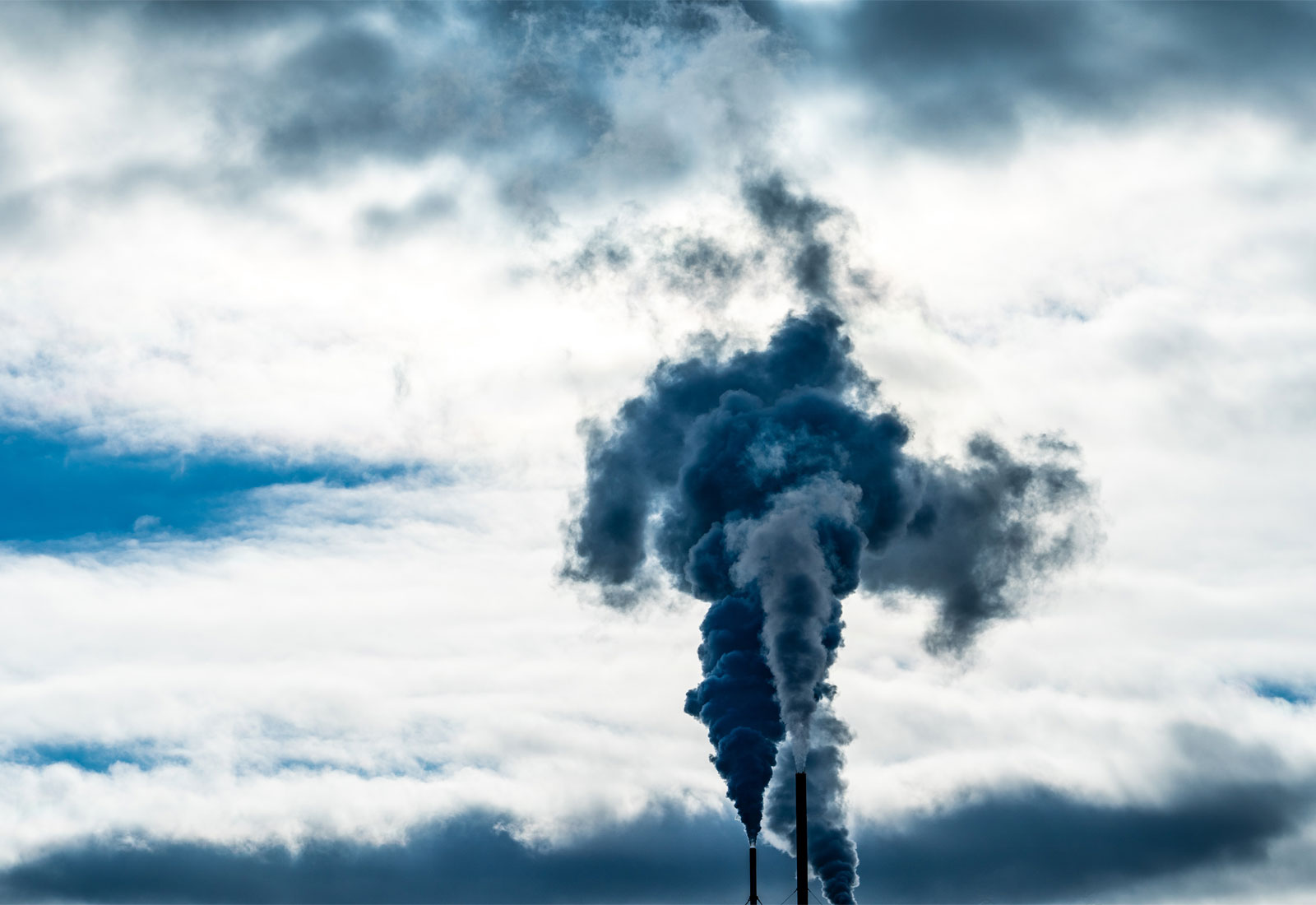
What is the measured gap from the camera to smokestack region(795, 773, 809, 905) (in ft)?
356

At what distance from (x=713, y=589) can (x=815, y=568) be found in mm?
9721

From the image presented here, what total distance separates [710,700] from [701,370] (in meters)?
28.0

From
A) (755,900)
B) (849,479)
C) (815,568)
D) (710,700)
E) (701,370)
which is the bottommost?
(755,900)

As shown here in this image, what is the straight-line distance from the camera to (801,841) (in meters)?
109

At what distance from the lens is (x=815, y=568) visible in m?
109

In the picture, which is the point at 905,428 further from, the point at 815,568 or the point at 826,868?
the point at 826,868

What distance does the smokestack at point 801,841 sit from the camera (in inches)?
A: 4274

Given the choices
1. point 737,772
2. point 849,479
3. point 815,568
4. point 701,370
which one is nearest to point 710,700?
point 737,772

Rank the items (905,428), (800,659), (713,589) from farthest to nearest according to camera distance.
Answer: (905,428) → (713,589) → (800,659)

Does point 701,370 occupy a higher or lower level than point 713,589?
higher

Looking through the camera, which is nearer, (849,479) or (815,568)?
(815,568)

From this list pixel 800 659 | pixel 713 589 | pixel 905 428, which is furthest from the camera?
pixel 905 428

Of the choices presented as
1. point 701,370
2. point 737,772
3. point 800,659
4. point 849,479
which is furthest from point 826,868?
point 701,370

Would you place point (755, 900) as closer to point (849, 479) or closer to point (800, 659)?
point (800, 659)
